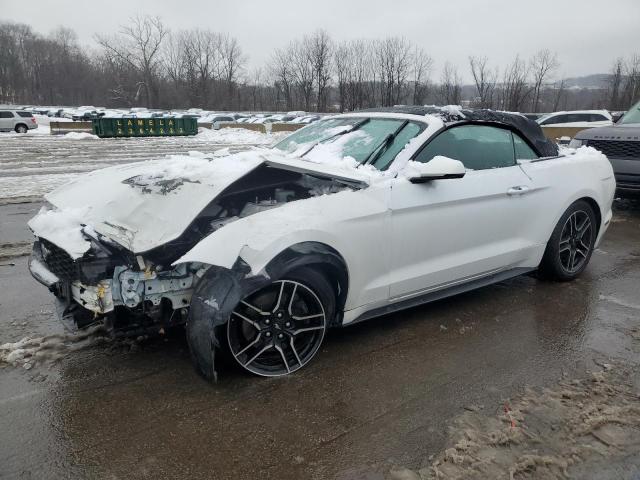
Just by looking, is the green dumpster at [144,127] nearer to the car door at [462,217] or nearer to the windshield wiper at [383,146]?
the windshield wiper at [383,146]

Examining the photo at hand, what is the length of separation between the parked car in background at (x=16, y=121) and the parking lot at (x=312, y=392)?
2940cm

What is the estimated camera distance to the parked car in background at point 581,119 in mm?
20781

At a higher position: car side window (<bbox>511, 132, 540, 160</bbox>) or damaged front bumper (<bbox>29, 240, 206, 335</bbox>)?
car side window (<bbox>511, 132, 540, 160</bbox>)

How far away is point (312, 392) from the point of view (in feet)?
9.78

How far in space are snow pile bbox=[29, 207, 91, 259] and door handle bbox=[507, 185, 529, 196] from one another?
3087 mm

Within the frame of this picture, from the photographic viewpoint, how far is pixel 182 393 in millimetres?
2969

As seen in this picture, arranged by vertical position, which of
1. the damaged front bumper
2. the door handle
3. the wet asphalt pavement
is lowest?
the wet asphalt pavement

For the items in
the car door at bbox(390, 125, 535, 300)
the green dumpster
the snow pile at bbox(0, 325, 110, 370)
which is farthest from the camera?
the green dumpster

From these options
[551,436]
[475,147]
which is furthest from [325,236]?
[475,147]

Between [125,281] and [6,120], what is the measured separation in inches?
1246

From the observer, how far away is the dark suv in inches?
304

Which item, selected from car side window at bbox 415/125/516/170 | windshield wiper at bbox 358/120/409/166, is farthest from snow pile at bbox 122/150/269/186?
car side window at bbox 415/125/516/170

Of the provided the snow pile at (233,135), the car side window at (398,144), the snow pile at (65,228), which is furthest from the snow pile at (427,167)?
the snow pile at (233,135)

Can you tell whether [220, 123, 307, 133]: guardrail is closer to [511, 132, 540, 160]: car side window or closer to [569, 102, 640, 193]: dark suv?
[569, 102, 640, 193]: dark suv
